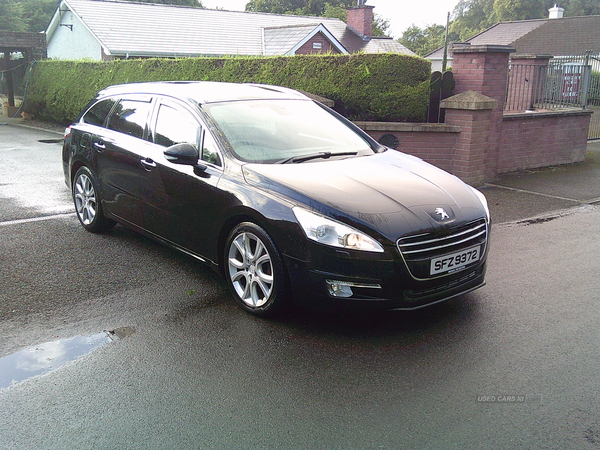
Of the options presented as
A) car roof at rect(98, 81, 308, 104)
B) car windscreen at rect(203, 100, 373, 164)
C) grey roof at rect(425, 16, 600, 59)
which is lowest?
car windscreen at rect(203, 100, 373, 164)

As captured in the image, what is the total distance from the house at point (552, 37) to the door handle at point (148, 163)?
1496 inches

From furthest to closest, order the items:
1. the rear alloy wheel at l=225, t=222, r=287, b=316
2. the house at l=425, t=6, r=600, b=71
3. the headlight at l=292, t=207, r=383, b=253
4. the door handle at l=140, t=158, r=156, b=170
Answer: the house at l=425, t=6, r=600, b=71 < the door handle at l=140, t=158, r=156, b=170 < the rear alloy wheel at l=225, t=222, r=287, b=316 < the headlight at l=292, t=207, r=383, b=253

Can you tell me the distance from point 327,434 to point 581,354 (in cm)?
194

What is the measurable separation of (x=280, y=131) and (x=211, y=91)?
846 millimetres

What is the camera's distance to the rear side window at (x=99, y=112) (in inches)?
260

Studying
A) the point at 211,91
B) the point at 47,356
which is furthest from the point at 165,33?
the point at 47,356

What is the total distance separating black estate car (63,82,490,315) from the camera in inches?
161

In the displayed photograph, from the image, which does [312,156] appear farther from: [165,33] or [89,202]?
[165,33]

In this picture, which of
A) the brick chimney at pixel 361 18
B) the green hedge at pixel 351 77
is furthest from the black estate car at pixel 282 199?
the brick chimney at pixel 361 18

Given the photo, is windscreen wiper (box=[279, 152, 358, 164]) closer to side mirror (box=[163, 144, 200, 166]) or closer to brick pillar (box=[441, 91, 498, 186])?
side mirror (box=[163, 144, 200, 166])

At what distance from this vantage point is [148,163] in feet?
18.2

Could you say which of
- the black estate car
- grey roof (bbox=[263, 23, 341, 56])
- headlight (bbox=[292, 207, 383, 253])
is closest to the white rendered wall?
grey roof (bbox=[263, 23, 341, 56])

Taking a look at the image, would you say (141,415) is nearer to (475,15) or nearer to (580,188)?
(580,188)

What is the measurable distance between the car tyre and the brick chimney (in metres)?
35.7
